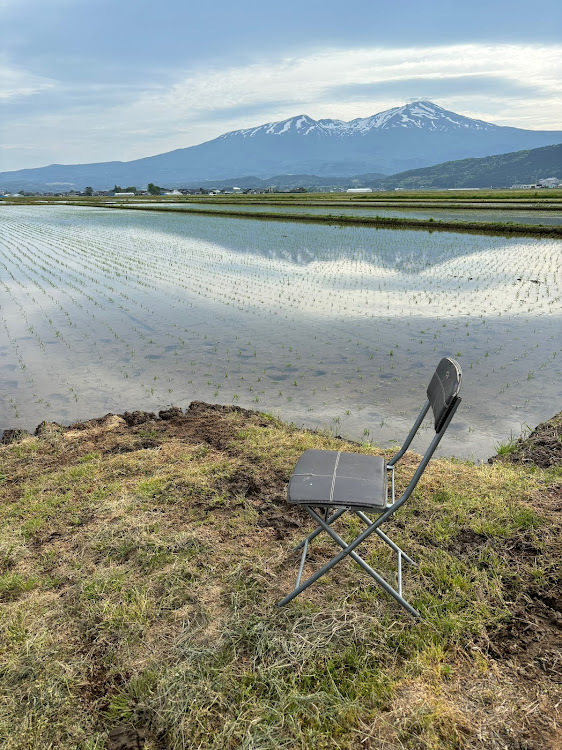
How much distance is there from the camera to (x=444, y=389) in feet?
9.21

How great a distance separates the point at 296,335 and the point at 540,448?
632 cm

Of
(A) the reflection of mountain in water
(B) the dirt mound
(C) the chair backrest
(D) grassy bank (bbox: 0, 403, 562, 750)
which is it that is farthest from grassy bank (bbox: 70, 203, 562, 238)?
(C) the chair backrest

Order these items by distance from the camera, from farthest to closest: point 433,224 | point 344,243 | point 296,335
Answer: point 433,224
point 344,243
point 296,335

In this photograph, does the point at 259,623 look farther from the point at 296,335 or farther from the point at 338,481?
the point at 296,335

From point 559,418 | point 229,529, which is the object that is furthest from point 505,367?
point 229,529

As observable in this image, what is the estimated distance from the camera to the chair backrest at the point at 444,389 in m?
2.51

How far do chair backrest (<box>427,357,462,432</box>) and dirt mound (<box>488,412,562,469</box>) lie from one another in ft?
8.49

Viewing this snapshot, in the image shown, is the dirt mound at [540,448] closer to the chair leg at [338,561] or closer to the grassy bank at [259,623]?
the grassy bank at [259,623]

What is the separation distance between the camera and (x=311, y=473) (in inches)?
118

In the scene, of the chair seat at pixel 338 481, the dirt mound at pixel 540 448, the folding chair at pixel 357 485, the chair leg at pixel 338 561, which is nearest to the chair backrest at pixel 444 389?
the folding chair at pixel 357 485

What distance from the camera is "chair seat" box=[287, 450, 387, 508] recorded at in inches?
106

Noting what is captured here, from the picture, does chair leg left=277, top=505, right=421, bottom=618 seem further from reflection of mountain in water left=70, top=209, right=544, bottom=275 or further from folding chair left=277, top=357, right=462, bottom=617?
reflection of mountain in water left=70, top=209, right=544, bottom=275

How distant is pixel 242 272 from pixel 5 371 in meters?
11.3

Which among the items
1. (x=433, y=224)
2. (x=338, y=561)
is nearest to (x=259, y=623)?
(x=338, y=561)
